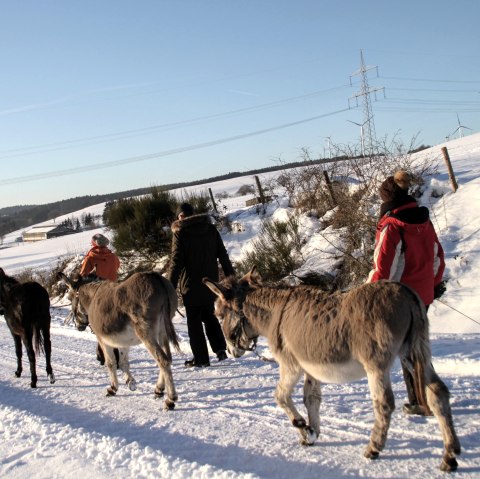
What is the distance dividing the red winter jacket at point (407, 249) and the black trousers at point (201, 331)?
11.0ft

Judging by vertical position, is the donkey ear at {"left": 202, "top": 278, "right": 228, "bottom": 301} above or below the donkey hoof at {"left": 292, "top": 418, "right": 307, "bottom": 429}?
above

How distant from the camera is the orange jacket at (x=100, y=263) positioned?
7578 millimetres

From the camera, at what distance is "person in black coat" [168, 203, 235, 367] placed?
6844mm

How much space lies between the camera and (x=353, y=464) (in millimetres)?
3645

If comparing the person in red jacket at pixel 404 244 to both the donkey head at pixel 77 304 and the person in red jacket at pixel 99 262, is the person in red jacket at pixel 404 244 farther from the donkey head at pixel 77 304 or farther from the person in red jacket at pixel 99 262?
the person in red jacket at pixel 99 262

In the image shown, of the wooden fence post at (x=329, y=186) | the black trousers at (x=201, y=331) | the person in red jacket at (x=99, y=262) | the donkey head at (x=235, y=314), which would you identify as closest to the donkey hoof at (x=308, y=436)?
the donkey head at (x=235, y=314)

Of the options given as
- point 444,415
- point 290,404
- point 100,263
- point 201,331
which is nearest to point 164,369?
point 201,331

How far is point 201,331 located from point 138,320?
1.62 meters

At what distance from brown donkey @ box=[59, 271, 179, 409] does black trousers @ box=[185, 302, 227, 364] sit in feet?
3.46

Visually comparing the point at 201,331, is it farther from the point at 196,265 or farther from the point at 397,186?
the point at 397,186

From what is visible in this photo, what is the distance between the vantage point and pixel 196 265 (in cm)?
694

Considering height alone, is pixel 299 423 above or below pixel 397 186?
below

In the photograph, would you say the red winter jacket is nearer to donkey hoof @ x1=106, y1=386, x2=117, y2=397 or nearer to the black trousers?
the black trousers

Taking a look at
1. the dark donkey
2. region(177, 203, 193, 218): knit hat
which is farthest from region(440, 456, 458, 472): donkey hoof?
the dark donkey
